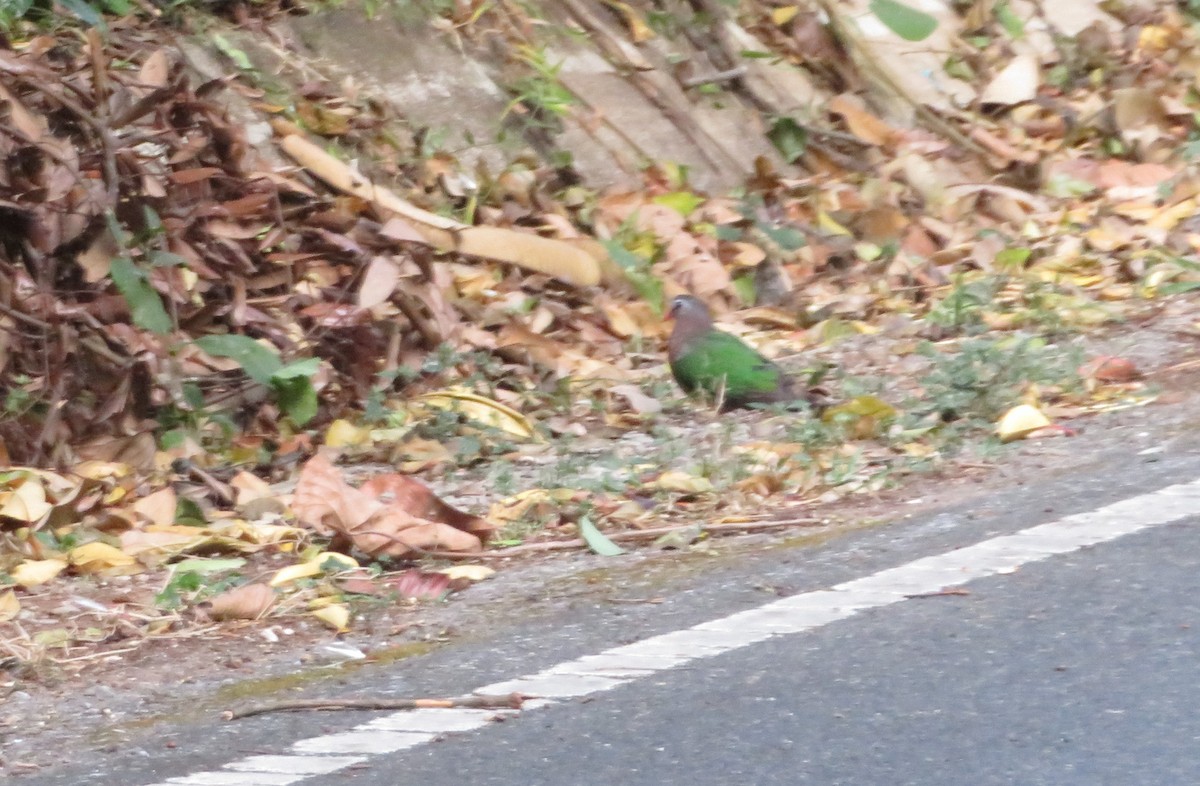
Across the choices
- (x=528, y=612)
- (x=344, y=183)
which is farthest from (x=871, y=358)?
(x=528, y=612)

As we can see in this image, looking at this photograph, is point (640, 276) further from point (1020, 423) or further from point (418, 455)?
point (1020, 423)

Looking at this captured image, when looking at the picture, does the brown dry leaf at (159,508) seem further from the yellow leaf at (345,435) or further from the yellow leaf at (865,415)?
the yellow leaf at (865,415)

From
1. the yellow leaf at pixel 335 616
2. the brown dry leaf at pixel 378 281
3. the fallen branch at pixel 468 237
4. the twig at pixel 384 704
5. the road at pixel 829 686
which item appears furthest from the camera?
the fallen branch at pixel 468 237

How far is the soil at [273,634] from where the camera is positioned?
2865 mm

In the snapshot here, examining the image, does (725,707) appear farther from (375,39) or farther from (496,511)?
(375,39)

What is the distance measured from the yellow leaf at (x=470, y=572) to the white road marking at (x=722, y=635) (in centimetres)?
64

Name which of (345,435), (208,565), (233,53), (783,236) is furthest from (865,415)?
(233,53)

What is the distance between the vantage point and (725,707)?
106 inches

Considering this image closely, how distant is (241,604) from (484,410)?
1819 mm

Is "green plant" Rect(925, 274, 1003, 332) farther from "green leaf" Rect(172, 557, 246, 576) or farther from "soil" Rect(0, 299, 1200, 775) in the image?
"green leaf" Rect(172, 557, 246, 576)

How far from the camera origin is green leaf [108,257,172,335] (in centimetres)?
449

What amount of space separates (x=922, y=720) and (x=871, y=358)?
10.7 ft

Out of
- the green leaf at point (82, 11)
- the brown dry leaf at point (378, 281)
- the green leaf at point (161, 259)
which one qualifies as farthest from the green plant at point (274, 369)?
the green leaf at point (82, 11)

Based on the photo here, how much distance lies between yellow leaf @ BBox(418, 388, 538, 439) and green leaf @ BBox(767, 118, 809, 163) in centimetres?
305
